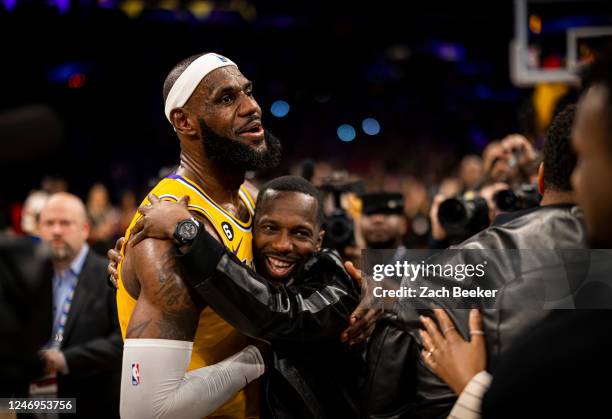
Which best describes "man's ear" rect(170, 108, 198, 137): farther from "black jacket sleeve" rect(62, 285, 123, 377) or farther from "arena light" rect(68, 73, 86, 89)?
"arena light" rect(68, 73, 86, 89)

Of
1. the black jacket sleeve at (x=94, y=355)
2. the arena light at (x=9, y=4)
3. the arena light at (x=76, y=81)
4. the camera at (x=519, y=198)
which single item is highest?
the arena light at (x=76, y=81)

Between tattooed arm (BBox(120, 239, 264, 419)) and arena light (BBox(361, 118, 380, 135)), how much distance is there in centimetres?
1476

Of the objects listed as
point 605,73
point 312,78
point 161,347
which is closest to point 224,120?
point 161,347

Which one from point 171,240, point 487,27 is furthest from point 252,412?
point 487,27

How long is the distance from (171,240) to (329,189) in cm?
215

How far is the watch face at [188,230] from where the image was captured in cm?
223

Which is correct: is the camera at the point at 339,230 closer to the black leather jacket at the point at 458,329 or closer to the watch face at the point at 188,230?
the black leather jacket at the point at 458,329

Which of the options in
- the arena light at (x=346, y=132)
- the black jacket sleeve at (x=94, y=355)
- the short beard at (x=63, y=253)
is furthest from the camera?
the arena light at (x=346, y=132)

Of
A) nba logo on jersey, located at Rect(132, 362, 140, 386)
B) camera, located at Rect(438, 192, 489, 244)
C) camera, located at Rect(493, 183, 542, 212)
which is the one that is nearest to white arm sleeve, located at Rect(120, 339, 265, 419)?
nba logo on jersey, located at Rect(132, 362, 140, 386)

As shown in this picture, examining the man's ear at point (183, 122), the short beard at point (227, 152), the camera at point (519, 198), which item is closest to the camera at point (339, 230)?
the camera at point (519, 198)

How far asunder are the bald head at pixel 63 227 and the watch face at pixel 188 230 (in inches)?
102

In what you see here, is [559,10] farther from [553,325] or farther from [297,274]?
[553,325]

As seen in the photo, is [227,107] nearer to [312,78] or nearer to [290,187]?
[290,187]

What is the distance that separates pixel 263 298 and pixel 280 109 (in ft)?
50.2
